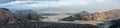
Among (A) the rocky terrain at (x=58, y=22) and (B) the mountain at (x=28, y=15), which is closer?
(A) the rocky terrain at (x=58, y=22)

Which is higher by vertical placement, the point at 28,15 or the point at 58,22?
the point at 28,15

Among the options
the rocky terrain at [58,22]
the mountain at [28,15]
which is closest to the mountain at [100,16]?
the rocky terrain at [58,22]

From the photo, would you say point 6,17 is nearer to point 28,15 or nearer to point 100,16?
point 28,15

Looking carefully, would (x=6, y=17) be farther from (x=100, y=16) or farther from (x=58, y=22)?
(x=100, y=16)

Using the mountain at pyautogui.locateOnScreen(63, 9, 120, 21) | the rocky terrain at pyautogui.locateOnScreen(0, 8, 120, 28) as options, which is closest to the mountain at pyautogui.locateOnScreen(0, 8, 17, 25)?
the rocky terrain at pyautogui.locateOnScreen(0, 8, 120, 28)

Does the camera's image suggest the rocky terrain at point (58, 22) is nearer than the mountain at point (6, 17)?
Yes

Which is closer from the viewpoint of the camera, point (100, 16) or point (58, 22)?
point (58, 22)

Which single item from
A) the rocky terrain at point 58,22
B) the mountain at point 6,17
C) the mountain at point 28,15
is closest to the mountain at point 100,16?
the rocky terrain at point 58,22

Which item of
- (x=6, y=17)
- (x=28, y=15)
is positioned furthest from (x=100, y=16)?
(x=6, y=17)

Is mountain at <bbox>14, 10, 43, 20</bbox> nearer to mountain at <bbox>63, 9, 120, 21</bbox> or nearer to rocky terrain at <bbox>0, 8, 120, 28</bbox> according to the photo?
rocky terrain at <bbox>0, 8, 120, 28</bbox>

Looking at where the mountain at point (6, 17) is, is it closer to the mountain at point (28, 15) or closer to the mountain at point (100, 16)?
the mountain at point (28, 15)

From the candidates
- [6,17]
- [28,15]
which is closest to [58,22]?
[28,15]
